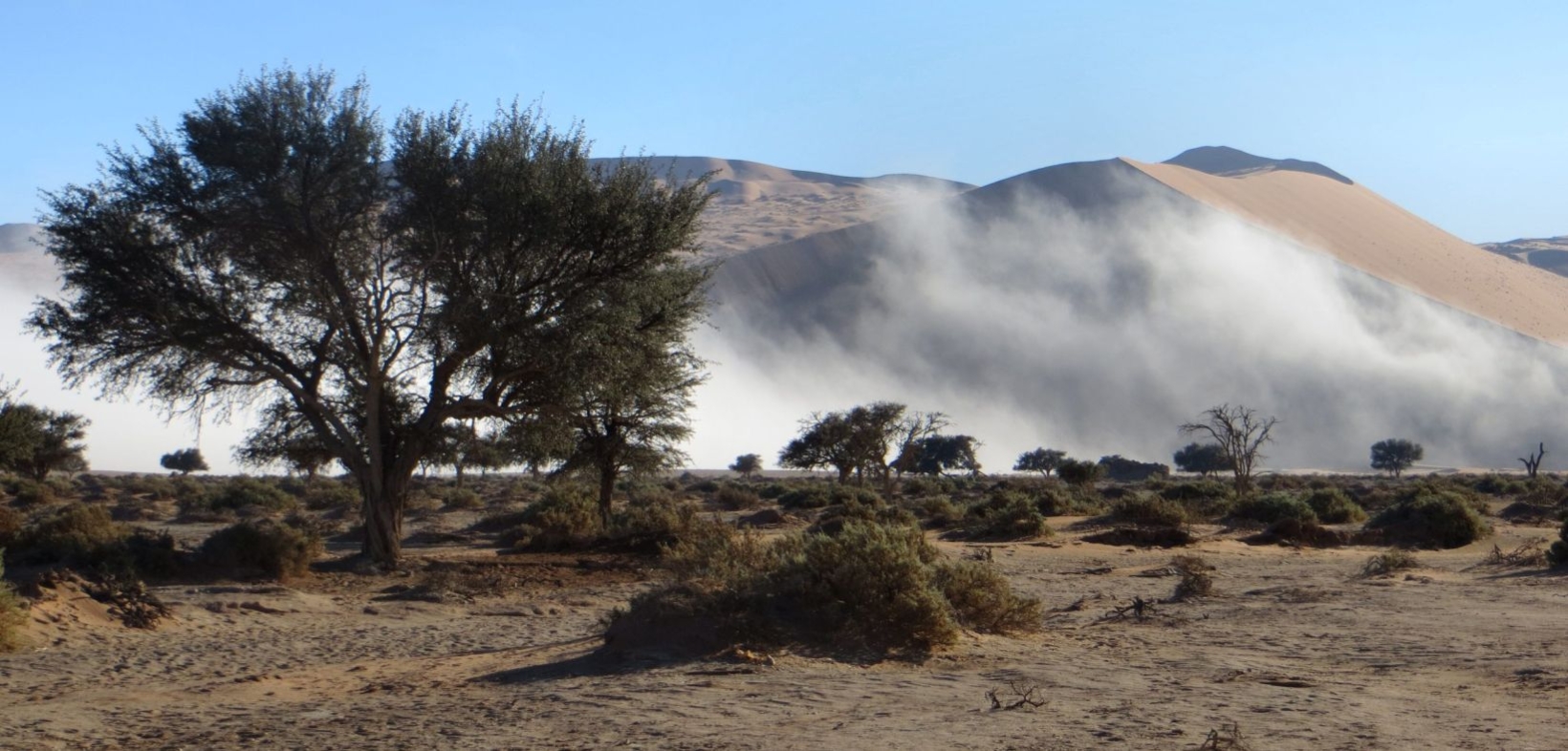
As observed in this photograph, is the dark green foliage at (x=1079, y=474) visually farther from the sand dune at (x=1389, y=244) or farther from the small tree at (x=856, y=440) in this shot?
the sand dune at (x=1389, y=244)

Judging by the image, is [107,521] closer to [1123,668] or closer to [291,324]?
[291,324]

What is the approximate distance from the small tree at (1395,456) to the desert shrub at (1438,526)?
173 ft

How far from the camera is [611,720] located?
7.89m

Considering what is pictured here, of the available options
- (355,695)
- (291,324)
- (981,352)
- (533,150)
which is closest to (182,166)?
(291,324)

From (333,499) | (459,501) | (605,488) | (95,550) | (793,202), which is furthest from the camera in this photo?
(793,202)

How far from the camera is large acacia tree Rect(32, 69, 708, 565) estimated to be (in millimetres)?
18000

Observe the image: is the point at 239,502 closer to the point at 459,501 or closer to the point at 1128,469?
the point at 459,501

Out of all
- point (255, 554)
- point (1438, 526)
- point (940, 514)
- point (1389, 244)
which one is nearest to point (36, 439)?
point (255, 554)

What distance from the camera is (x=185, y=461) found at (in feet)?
255

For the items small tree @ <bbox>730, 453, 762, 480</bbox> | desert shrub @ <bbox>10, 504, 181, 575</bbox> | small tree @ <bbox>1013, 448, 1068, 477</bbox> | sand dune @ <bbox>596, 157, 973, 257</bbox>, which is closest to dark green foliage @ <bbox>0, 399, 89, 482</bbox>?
desert shrub @ <bbox>10, 504, 181, 575</bbox>

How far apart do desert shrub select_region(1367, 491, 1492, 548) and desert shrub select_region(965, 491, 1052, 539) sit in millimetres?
6802

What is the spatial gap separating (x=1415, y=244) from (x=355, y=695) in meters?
128

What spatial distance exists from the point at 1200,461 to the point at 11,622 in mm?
72566

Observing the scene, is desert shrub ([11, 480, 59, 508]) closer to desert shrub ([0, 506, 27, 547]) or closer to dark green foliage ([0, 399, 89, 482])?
dark green foliage ([0, 399, 89, 482])
